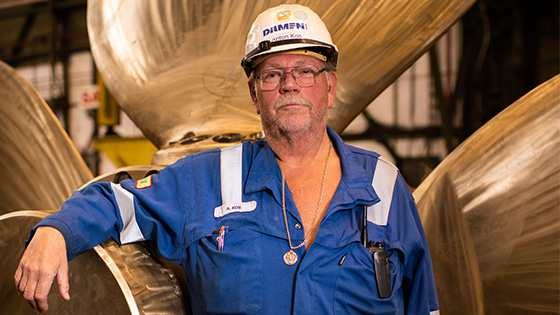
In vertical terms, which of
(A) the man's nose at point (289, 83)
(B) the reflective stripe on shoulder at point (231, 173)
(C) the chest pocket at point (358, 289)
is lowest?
(C) the chest pocket at point (358, 289)

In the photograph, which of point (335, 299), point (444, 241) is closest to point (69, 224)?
point (335, 299)

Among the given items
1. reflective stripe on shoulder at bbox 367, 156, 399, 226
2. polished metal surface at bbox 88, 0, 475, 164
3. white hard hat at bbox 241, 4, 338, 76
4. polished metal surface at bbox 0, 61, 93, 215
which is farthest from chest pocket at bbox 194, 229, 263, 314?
polished metal surface at bbox 0, 61, 93, 215

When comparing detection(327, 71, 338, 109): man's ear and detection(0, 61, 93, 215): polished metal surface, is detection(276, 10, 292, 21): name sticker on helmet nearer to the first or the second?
detection(327, 71, 338, 109): man's ear

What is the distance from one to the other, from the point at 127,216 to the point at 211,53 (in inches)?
39.3

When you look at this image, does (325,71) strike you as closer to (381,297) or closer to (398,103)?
(381,297)

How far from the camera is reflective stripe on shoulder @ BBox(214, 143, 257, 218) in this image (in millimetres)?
1701

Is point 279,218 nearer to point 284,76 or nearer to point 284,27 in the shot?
point 284,76

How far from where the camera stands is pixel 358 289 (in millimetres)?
1598

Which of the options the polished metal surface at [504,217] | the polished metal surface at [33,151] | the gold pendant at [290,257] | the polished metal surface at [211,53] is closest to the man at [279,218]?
the gold pendant at [290,257]

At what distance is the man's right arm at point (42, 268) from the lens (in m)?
1.40

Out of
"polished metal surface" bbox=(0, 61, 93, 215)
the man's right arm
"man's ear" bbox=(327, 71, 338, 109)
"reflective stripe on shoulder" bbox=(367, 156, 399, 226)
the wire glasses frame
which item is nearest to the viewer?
the man's right arm

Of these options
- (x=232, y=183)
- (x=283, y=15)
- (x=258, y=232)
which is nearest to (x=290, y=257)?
(x=258, y=232)

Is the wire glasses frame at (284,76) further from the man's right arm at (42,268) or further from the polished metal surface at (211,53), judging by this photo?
the man's right arm at (42,268)

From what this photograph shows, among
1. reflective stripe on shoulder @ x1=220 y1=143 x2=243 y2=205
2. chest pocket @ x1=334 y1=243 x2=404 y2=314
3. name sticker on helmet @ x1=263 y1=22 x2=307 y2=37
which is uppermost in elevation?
Answer: name sticker on helmet @ x1=263 y1=22 x2=307 y2=37
